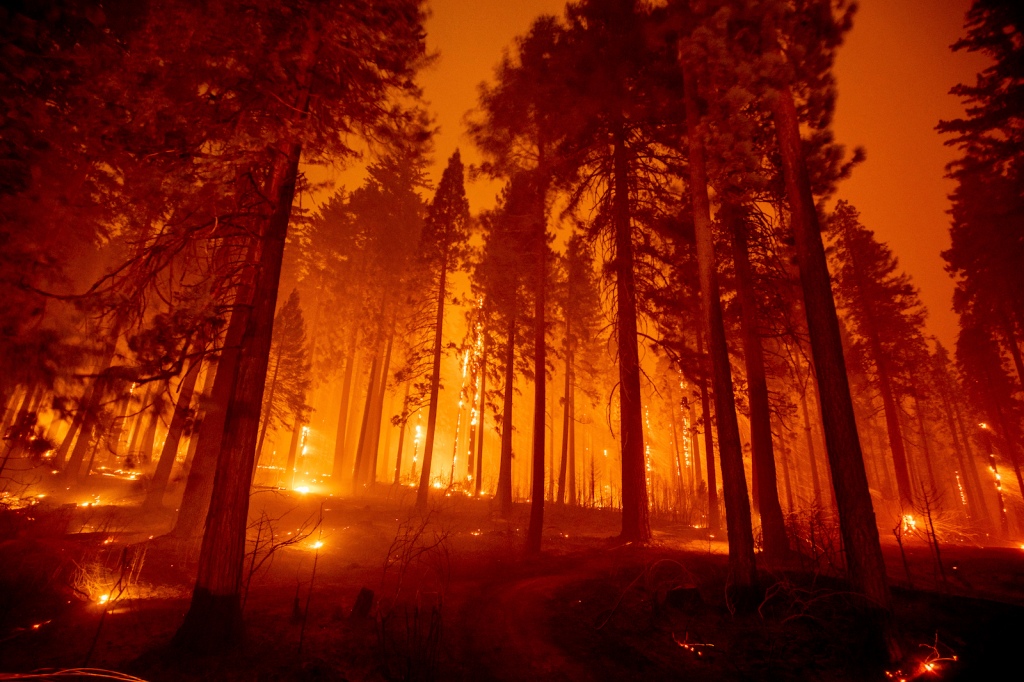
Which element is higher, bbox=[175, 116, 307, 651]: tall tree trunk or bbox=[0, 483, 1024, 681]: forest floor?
bbox=[175, 116, 307, 651]: tall tree trunk

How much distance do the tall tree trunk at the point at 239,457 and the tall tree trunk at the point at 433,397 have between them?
39.5 ft

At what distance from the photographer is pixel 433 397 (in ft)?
62.9

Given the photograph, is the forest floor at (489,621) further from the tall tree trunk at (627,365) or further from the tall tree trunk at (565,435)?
the tall tree trunk at (565,435)

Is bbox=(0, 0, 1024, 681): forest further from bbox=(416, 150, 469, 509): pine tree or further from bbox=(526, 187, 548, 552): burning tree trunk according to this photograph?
bbox=(416, 150, 469, 509): pine tree

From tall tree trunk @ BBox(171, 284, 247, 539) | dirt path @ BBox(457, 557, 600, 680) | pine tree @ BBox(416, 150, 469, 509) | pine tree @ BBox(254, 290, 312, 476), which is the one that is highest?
pine tree @ BBox(416, 150, 469, 509)

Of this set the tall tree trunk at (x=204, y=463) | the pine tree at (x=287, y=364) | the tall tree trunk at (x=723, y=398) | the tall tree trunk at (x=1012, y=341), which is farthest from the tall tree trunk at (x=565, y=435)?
the tall tree trunk at (x=1012, y=341)

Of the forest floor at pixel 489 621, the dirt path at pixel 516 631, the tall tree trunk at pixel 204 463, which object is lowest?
the dirt path at pixel 516 631

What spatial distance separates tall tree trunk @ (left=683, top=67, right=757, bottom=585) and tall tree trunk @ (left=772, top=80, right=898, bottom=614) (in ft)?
4.26

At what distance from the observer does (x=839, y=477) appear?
6.30 m

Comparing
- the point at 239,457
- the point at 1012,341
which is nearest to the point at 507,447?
the point at 239,457

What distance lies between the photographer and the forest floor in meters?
4.79

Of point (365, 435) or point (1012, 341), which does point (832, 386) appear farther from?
point (1012, 341)

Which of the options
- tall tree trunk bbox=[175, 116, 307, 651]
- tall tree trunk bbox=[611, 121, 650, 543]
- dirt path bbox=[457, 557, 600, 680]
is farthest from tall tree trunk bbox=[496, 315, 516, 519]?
tall tree trunk bbox=[175, 116, 307, 651]

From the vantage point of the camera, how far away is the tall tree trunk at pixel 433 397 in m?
18.3
